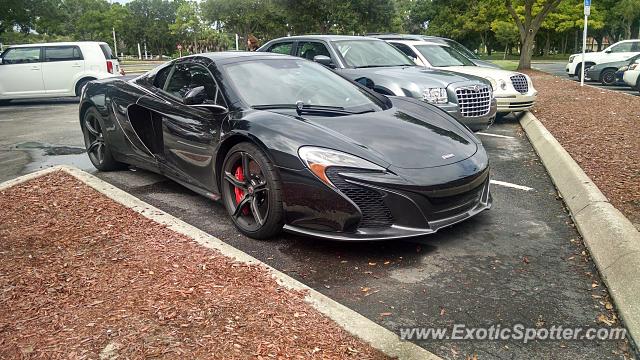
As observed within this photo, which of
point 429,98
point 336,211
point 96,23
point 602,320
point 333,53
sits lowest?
point 602,320

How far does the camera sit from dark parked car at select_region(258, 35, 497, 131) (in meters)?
7.27

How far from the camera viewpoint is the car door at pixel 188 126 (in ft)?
14.6

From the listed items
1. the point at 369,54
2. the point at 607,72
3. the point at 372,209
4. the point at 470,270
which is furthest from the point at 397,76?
the point at 607,72

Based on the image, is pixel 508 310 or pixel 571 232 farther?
pixel 571 232

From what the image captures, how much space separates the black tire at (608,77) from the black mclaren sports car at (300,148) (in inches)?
615

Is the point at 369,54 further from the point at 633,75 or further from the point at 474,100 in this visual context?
the point at 633,75

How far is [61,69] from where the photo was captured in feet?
47.5

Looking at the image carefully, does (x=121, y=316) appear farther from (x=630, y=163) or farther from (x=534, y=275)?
(x=630, y=163)

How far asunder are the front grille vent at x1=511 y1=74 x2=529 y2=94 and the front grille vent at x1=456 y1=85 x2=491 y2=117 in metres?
2.46

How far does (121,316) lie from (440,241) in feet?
7.48

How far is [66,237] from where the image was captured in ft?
12.8

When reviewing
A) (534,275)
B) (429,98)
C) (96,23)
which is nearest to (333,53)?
(429,98)

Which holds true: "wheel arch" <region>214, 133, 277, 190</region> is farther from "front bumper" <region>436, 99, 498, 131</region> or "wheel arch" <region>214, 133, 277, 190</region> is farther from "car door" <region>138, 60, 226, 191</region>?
"front bumper" <region>436, 99, 498, 131</region>

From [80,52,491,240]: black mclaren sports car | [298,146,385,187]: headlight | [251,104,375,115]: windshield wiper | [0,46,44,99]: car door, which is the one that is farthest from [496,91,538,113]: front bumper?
[0,46,44,99]: car door
